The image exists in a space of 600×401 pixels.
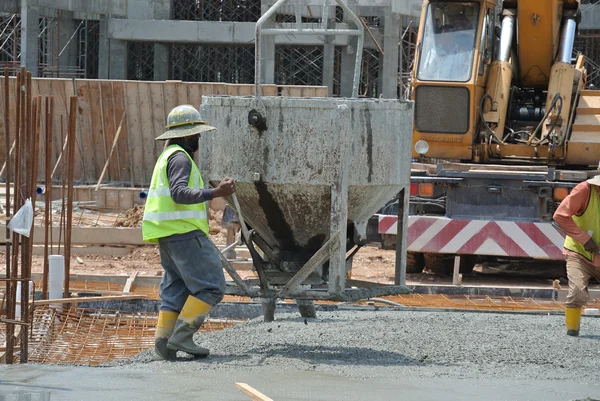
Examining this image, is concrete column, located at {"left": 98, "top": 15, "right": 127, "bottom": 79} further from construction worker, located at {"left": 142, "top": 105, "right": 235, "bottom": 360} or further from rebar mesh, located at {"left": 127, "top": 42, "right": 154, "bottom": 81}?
construction worker, located at {"left": 142, "top": 105, "right": 235, "bottom": 360}

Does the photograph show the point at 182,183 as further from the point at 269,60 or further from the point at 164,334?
the point at 269,60

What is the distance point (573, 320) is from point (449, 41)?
4.48 meters

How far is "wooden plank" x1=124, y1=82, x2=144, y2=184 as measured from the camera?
64.1 feet

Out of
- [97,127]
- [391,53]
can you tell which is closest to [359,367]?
[97,127]

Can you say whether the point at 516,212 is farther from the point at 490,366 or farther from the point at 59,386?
the point at 59,386

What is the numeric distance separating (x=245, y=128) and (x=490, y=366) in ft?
7.16

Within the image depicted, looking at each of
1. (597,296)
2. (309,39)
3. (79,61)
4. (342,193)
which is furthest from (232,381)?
(79,61)

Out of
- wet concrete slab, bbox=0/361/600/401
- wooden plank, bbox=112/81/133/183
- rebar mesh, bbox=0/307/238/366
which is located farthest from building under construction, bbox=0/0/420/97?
wet concrete slab, bbox=0/361/600/401

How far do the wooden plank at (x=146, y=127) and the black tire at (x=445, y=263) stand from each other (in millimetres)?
8706

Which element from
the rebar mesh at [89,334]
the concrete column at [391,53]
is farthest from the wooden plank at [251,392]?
the concrete column at [391,53]

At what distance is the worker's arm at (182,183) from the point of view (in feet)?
20.6

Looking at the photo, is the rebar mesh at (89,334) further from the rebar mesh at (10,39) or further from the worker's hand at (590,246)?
the rebar mesh at (10,39)

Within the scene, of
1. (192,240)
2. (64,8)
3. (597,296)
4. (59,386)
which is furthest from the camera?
(64,8)

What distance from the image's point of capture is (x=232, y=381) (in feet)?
19.2
